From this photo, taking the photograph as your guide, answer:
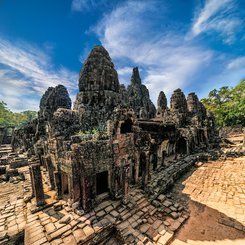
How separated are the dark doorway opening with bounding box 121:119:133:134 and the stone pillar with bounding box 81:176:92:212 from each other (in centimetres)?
390

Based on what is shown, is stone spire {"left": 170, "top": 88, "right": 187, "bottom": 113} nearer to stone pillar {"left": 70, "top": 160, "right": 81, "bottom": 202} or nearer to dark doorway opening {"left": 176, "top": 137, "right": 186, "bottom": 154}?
dark doorway opening {"left": 176, "top": 137, "right": 186, "bottom": 154}

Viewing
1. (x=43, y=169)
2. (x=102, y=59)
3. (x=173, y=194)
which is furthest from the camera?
(x=102, y=59)

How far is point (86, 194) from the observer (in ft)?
23.2

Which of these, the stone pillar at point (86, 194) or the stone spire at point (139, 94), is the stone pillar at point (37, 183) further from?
the stone spire at point (139, 94)

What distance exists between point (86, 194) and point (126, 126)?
198 inches

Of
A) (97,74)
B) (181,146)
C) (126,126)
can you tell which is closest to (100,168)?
(126,126)

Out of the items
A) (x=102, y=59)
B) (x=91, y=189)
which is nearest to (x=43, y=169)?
(x=91, y=189)

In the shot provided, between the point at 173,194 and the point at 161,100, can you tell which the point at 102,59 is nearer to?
the point at 173,194

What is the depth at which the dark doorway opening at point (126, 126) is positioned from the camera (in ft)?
Result: 31.1

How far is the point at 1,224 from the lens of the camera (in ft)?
21.1

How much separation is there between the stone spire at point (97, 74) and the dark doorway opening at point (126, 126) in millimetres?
7362

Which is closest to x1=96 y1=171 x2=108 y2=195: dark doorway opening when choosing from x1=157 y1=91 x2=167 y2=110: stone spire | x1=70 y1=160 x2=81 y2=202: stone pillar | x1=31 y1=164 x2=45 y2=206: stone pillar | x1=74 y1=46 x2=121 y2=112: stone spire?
x1=70 y1=160 x2=81 y2=202: stone pillar

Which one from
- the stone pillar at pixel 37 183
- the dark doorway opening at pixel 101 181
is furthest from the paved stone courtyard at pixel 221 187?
the stone pillar at pixel 37 183

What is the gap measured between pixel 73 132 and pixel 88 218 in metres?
6.57
